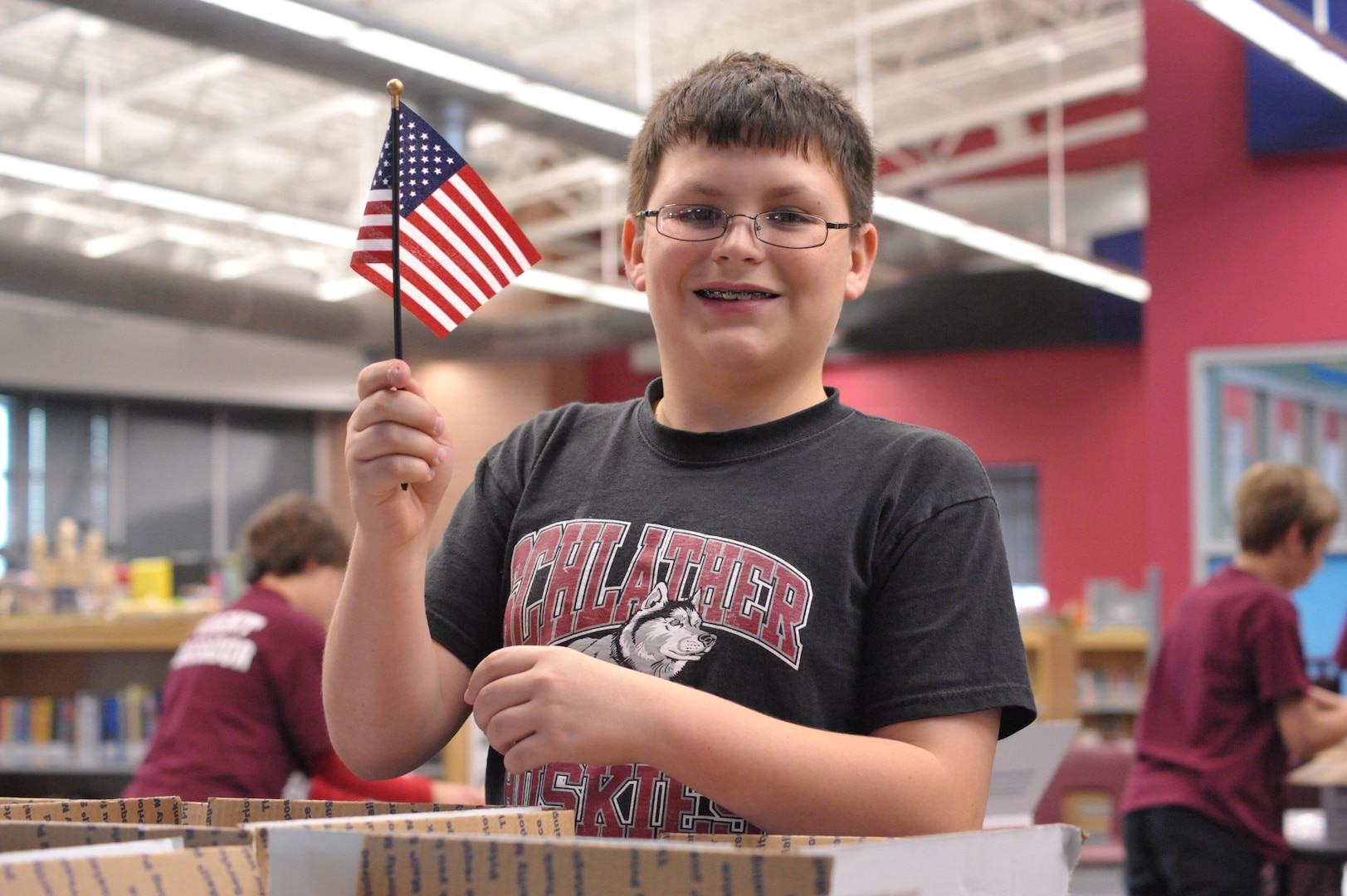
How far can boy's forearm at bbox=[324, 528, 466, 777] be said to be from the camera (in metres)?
1.04

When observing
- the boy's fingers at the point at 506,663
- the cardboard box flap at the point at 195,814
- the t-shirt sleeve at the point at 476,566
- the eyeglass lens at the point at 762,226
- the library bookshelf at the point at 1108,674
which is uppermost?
the eyeglass lens at the point at 762,226

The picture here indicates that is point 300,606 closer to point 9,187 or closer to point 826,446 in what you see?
point 826,446

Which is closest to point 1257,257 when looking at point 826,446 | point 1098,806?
point 1098,806

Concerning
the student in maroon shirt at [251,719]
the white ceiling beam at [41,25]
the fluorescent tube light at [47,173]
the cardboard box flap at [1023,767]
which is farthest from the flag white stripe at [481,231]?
the white ceiling beam at [41,25]

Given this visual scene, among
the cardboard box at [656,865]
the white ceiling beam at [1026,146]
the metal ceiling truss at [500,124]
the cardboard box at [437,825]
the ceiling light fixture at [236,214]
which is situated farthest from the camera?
the white ceiling beam at [1026,146]

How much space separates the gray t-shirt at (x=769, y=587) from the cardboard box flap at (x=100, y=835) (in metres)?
0.34

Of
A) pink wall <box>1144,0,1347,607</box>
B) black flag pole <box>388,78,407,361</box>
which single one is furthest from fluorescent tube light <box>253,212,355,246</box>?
black flag pole <box>388,78,407,361</box>

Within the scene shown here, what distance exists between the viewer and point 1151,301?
23.7 ft

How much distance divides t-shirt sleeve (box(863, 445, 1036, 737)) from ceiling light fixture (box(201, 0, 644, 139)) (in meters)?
3.70

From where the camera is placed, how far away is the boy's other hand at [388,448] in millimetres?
999

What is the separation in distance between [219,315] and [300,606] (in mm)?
7756

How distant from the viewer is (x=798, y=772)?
0.92 metres

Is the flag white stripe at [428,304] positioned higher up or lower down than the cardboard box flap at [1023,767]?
higher up

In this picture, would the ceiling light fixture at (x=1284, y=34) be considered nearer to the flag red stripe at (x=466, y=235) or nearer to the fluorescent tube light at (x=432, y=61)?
the fluorescent tube light at (x=432, y=61)
